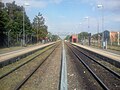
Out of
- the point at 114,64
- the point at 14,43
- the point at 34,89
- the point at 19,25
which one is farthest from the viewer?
the point at 19,25

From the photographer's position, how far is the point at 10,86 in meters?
13.4

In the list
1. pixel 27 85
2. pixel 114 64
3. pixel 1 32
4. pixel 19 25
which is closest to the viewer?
pixel 27 85

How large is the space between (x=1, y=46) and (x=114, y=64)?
35.0 meters

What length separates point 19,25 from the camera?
247 feet

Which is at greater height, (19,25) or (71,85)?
(19,25)

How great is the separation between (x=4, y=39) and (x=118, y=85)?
4686 cm

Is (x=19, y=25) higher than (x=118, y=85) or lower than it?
higher

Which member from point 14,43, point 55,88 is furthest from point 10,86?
point 14,43

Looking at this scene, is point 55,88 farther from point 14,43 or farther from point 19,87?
point 14,43

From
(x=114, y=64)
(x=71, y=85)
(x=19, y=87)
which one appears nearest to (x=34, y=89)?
(x=19, y=87)

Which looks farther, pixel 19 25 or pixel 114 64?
pixel 19 25

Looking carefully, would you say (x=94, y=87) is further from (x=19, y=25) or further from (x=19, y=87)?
(x=19, y=25)

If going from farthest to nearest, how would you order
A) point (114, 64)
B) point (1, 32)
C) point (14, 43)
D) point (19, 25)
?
1. point (19, 25)
2. point (14, 43)
3. point (1, 32)
4. point (114, 64)

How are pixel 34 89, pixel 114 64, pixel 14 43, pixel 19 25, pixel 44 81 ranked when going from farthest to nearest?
pixel 19 25 < pixel 14 43 < pixel 114 64 < pixel 44 81 < pixel 34 89
